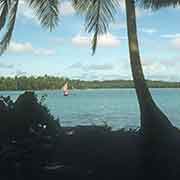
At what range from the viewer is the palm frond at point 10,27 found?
13992 mm

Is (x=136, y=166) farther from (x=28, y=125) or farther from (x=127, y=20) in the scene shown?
(x=127, y=20)

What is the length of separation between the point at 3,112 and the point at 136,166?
3.69 meters

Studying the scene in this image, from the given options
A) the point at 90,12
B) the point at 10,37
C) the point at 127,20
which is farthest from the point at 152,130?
the point at 10,37

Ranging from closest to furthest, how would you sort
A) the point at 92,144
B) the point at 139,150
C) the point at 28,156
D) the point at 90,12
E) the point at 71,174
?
the point at 71,174
the point at 28,156
the point at 139,150
the point at 92,144
the point at 90,12

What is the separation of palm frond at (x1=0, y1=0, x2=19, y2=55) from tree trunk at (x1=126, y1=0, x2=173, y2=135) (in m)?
3.19

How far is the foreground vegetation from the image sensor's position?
9992 mm

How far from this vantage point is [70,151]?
38.2ft

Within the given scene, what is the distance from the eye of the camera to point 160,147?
11.3 metres

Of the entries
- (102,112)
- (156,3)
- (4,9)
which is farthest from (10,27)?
(102,112)

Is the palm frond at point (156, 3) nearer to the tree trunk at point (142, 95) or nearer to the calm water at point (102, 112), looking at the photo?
the tree trunk at point (142, 95)

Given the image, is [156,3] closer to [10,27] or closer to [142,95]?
[142,95]

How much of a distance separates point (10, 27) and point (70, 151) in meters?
4.55

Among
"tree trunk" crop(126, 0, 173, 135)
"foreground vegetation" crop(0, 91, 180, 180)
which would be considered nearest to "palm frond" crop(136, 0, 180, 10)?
"tree trunk" crop(126, 0, 173, 135)

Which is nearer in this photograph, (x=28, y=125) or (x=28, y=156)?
(x=28, y=156)
